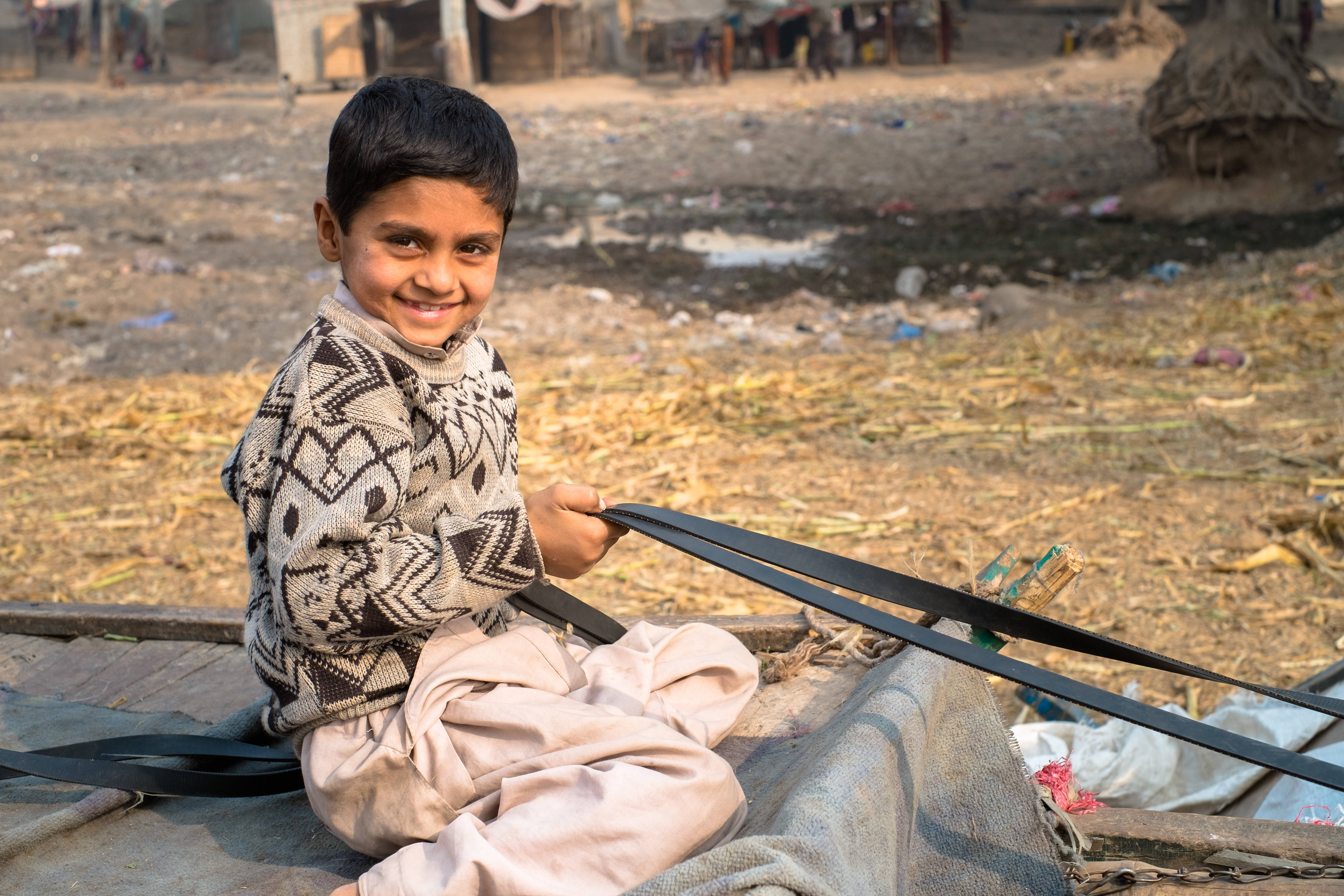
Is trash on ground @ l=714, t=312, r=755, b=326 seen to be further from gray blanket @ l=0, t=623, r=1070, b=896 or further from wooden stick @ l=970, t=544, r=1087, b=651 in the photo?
wooden stick @ l=970, t=544, r=1087, b=651

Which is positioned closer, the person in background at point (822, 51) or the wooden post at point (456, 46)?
the wooden post at point (456, 46)

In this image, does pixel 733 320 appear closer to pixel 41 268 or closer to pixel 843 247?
pixel 843 247

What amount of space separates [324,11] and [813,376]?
20078 millimetres

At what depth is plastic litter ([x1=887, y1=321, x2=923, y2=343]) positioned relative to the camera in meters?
7.43

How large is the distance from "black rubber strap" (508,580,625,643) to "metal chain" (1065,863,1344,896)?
98cm

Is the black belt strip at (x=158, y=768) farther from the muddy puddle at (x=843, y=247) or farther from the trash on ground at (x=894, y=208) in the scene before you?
the trash on ground at (x=894, y=208)

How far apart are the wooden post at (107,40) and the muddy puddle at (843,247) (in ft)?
68.5

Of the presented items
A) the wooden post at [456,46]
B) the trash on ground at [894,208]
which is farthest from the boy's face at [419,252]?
the wooden post at [456,46]

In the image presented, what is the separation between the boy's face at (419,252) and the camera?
1.75 meters

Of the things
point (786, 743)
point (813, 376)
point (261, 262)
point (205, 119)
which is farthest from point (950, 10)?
point (786, 743)

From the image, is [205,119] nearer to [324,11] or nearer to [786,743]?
[324,11]

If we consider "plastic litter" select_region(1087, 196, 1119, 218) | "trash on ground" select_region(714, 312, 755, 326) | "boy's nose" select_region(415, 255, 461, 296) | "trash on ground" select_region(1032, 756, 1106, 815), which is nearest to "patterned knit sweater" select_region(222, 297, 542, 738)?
"boy's nose" select_region(415, 255, 461, 296)

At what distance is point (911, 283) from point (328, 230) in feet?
24.2

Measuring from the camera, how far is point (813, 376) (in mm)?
6328
